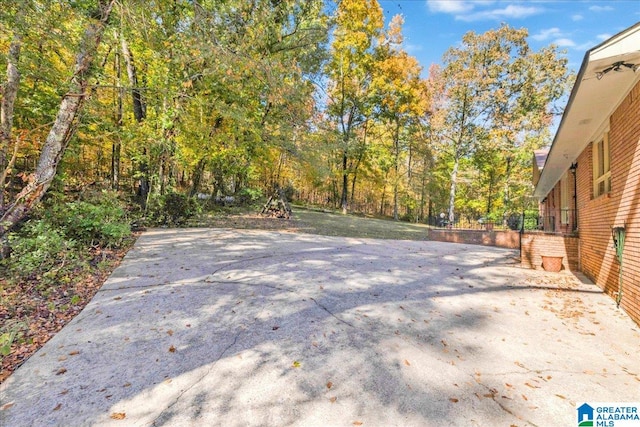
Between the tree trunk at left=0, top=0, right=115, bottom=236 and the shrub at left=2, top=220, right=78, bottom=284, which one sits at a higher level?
the tree trunk at left=0, top=0, right=115, bottom=236

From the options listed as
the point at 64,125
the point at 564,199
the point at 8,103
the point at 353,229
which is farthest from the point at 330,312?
the point at 564,199

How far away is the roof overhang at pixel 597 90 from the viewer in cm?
336

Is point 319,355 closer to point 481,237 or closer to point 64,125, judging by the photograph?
point 64,125

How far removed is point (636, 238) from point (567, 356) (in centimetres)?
239

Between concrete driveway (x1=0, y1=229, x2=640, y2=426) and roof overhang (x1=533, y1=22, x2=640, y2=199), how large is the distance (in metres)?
3.17

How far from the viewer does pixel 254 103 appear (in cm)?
1077

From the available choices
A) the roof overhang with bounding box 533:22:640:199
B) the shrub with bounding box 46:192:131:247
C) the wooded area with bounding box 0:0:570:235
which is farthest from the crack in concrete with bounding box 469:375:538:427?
the shrub with bounding box 46:192:131:247

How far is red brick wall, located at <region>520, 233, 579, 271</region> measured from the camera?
22.9 feet

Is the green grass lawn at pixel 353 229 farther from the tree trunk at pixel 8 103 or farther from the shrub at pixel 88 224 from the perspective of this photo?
the tree trunk at pixel 8 103

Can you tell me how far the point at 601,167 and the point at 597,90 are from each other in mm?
2608

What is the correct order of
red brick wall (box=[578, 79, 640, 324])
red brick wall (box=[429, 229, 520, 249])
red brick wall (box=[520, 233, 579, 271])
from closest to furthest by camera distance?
red brick wall (box=[578, 79, 640, 324]) → red brick wall (box=[520, 233, 579, 271]) → red brick wall (box=[429, 229, 520, 249])

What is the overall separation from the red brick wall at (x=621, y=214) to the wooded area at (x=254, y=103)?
5.26 m

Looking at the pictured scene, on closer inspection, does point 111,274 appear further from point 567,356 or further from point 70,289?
point 567,356

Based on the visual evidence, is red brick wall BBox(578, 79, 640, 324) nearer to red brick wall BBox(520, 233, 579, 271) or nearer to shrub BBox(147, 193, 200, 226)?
red brick wall BBox(520, 233, 579, 271)
